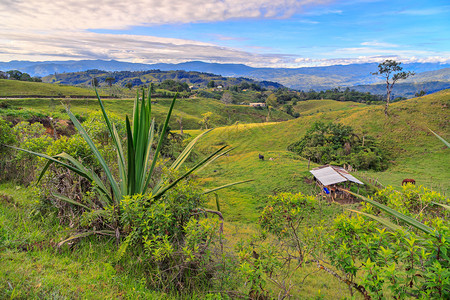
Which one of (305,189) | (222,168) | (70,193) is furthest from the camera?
(222,168)

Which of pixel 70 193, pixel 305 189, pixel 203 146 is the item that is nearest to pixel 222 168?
pixel 305 189

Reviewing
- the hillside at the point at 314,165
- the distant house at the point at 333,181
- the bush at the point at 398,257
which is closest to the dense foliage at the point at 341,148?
the hillside at the point at 314,165

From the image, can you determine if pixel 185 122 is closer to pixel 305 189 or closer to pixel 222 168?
pixel 222 168

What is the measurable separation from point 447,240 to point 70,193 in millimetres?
4520

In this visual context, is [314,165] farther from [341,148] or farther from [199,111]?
[199,111]

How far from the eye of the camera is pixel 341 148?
3225 centimetres

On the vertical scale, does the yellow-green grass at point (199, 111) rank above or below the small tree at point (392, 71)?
below

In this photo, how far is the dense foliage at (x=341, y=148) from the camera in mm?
29016

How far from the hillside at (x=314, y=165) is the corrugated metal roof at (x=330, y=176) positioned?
1262 millimetres

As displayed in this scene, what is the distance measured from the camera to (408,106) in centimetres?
4191

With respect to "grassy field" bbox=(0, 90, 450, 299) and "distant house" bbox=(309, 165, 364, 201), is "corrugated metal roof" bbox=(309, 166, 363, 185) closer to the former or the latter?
"distant house" bbox=(309, 165, 364, 201)

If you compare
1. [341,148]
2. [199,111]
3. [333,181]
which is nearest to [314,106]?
[199,111]

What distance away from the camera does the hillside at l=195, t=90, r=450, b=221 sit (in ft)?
66.0

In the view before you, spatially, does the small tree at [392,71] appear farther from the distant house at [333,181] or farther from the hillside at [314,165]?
the distant house at [333,181]
